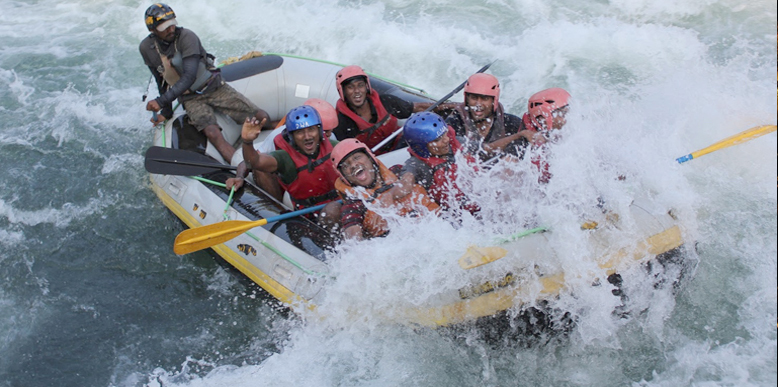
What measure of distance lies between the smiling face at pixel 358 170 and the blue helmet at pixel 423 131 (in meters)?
0.33

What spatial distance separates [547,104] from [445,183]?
91cm

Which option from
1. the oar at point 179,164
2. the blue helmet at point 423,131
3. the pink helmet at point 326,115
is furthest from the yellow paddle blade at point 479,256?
the oar at point 179,164

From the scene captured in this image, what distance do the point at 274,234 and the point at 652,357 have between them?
271 cm

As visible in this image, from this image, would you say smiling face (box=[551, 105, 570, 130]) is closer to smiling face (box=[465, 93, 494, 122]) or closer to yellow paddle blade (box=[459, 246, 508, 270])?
smiling face (box=[465, 93, 494, 122])

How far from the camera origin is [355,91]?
5.31 meters

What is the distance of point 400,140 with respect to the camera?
5570 millimetres

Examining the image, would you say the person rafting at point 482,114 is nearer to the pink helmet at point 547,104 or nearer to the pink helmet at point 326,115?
the pink helmet at point 547,104

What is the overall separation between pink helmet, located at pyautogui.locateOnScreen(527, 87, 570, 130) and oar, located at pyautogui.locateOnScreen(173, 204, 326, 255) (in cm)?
176

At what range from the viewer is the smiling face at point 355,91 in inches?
209

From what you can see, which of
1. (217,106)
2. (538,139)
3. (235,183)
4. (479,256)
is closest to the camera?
(479,256)

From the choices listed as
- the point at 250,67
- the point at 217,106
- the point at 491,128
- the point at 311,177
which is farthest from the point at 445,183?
the point at 250,67

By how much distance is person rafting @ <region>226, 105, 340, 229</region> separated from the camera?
4.72 meters

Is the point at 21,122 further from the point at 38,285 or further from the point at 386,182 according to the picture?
the point at 386,182

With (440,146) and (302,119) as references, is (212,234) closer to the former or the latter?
(302,119)
